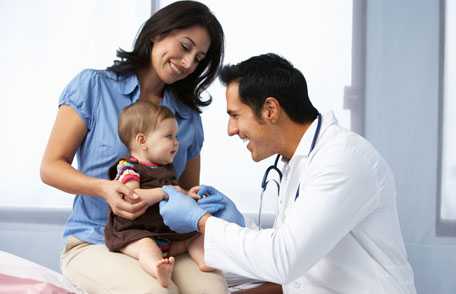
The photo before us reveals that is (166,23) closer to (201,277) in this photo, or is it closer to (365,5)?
(201,277)

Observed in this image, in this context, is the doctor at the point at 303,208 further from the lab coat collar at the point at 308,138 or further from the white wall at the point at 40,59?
the white wall at the point at 40,59

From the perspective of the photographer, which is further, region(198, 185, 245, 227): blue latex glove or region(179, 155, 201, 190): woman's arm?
region(179, 155, 201, 190): woman's arm

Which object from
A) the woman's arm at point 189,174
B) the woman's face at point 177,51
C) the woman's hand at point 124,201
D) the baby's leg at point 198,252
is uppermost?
the woman's face at point 177,51

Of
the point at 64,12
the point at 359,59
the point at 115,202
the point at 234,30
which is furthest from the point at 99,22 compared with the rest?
the point at 115,202

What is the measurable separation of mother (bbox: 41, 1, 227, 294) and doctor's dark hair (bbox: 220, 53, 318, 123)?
0.25 m

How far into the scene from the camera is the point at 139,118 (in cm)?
171

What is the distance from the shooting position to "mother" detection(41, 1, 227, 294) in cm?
161

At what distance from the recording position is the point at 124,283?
1.54m

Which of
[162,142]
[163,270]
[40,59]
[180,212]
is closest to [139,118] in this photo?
[162,142]

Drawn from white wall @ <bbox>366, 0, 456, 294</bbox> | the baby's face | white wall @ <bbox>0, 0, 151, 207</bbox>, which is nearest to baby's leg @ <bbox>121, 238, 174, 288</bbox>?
the baby's face

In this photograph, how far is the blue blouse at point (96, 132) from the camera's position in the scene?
178cm

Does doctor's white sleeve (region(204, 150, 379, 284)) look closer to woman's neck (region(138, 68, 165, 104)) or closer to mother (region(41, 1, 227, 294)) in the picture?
mother (region(41, 1, 227, 294))

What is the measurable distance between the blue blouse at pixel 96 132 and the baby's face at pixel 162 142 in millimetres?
116

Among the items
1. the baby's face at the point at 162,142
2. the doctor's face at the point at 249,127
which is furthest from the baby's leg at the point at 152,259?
the doctor's face at the point at 249,127
